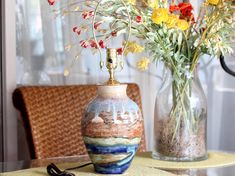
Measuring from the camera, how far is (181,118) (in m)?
1.34

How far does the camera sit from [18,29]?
2.18 metres

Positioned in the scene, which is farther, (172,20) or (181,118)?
(181,118)

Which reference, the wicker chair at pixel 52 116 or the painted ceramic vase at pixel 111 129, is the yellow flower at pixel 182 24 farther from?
the wicker chair at pixel 52 116

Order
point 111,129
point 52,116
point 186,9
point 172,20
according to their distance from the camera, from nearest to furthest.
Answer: point 111,129
point 172,20
point 186,9
point 52,116

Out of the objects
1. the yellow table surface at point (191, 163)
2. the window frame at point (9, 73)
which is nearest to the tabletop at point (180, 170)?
the yellow table surface at point (191, 163)

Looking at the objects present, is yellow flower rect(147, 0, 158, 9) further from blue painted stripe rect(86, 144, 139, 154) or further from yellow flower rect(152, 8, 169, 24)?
blue painted stripe rect(86, 144, 139, 154)

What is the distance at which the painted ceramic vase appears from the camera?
42.7 inches

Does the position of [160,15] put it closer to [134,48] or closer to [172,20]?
[172,20]

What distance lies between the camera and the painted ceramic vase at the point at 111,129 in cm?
108

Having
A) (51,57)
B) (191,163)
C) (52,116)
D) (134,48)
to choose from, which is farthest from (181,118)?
(51,57)

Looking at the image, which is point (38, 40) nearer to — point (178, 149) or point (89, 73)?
point (89, 73)

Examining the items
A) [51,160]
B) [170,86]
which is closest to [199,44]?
[170,86]

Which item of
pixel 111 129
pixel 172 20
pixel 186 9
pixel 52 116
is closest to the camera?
pixel 111 129

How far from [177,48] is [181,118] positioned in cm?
19
